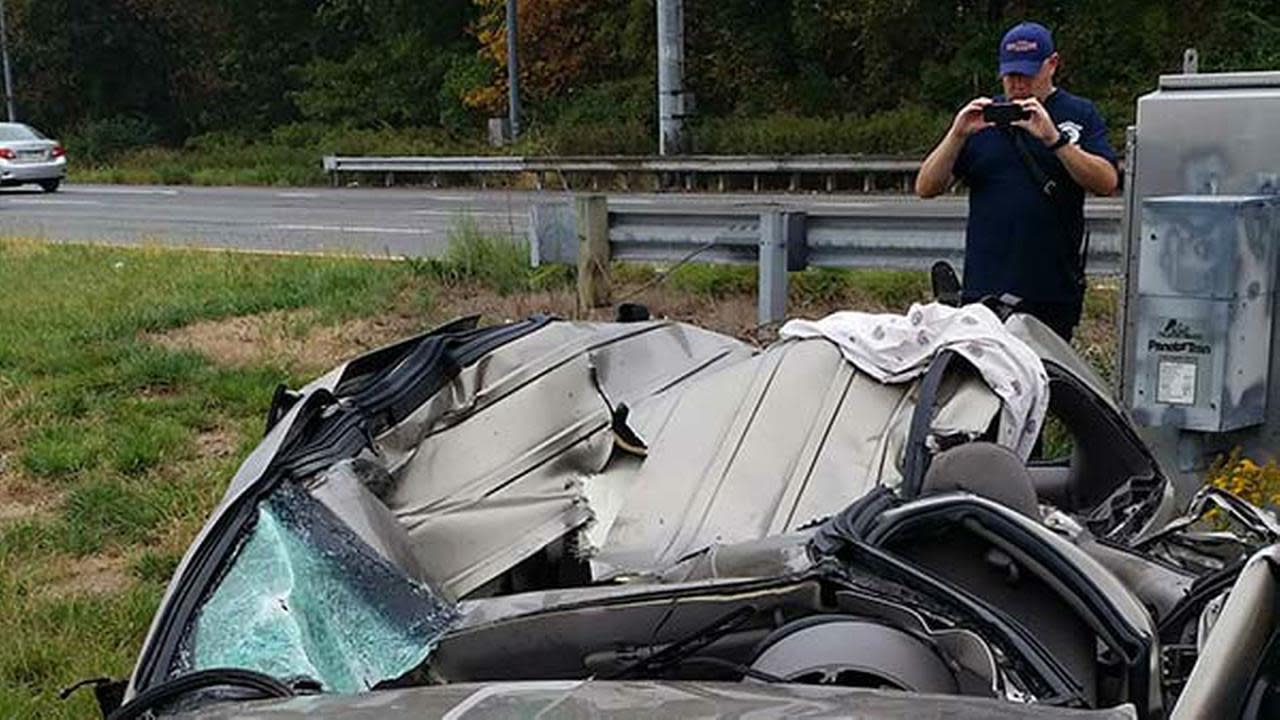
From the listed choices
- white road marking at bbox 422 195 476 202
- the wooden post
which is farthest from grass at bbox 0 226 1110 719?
white road marking at bbox 422 195 476 202

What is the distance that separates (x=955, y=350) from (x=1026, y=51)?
2095 millimetres

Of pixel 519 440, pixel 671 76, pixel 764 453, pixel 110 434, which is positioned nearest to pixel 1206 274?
pixel 764 453

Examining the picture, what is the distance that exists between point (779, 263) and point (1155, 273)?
262cm

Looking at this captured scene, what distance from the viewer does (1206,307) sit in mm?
4617

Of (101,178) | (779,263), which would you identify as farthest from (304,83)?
(779,263)

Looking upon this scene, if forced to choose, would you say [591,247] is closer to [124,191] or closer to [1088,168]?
[1088,168]

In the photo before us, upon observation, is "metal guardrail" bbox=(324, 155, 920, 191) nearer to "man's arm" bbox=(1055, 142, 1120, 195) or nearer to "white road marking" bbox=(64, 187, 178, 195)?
"white road marking" bbox=(64, 187, 178, 195)

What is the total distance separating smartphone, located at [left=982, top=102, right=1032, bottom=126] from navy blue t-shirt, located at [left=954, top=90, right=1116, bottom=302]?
111 mm

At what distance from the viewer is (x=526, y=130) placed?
31375 millimetres

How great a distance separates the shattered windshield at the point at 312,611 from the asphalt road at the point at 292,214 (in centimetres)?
742

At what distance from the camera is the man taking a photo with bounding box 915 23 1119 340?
4.91 metres

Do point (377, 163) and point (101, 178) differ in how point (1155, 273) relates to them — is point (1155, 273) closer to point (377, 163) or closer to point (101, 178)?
point (377, 163)

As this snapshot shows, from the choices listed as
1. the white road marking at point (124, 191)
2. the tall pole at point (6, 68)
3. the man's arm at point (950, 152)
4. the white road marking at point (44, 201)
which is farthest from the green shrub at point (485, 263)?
the tall pole at point (6, 68)

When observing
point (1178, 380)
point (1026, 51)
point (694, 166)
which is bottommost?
point (694, 166)
